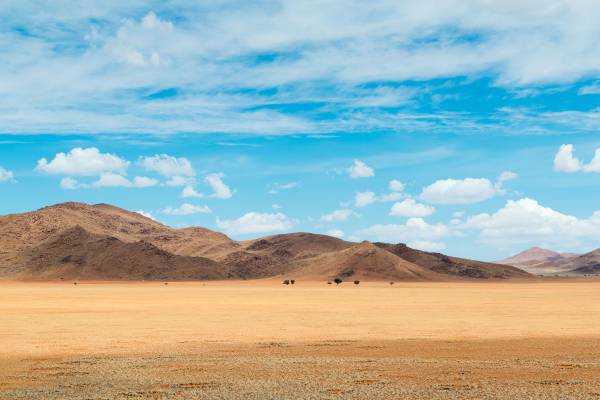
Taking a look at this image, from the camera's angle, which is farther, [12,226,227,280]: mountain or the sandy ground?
[12,226,227,280]: mountain

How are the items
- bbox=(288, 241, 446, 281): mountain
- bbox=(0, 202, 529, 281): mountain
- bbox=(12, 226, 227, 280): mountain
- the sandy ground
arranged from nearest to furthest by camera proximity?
the sandy ground
bbox=(288, 241, 446, 281): mountain
bbox=(0, 202, 529, 281): mountain
bbox=(12, 226, 227, 280): mountain

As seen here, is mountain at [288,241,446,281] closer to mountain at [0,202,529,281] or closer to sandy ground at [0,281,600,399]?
mountain at [0,202,529,281]

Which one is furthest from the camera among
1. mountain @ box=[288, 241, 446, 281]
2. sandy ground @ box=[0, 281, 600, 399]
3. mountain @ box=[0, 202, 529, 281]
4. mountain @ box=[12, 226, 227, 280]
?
mountain @ box=[12, 226, 227, 280]

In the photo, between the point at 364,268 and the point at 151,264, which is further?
the point at 151,264

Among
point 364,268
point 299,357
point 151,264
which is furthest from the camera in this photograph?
point 151,264

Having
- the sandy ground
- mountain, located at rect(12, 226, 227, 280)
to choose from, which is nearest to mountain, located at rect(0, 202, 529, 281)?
mountain, located at rect(12, 226, 227, 280)

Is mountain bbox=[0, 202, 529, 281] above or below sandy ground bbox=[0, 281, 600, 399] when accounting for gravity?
above

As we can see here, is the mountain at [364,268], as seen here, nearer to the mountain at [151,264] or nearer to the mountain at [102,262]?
the mountain at [151,264]


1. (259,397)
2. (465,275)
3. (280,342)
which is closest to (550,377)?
(259,397)

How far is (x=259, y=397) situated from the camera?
58.8ft

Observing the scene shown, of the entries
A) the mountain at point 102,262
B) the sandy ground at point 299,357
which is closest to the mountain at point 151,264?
the mountain at point 102,262

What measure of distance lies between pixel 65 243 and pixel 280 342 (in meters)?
164

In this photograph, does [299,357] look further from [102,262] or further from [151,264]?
[151,264]

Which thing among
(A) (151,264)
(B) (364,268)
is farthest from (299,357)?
(A) (151,264)
